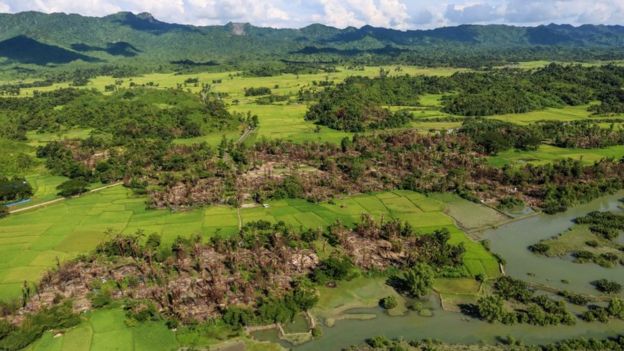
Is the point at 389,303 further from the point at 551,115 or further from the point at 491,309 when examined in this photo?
the point at 551,115

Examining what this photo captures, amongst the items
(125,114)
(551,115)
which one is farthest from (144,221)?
(551,115)

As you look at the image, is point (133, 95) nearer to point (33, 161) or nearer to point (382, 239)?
point (33, 161)

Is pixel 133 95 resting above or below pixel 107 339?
above

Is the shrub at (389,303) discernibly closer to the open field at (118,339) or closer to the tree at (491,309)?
the tree at (491,309)

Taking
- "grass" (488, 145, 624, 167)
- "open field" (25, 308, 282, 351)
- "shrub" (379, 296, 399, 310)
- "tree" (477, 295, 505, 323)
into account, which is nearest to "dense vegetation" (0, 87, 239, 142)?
"grass" (488, 145, 624, 167)

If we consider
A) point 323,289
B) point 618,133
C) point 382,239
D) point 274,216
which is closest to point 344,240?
point 382,239

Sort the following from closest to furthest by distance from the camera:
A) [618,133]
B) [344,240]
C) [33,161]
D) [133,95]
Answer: [344,240] < [33,161] < [618,133] < [133,95]

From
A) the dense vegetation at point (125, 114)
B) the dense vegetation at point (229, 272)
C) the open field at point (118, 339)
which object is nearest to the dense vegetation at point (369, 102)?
the dense vegetation at point (125, 114)
